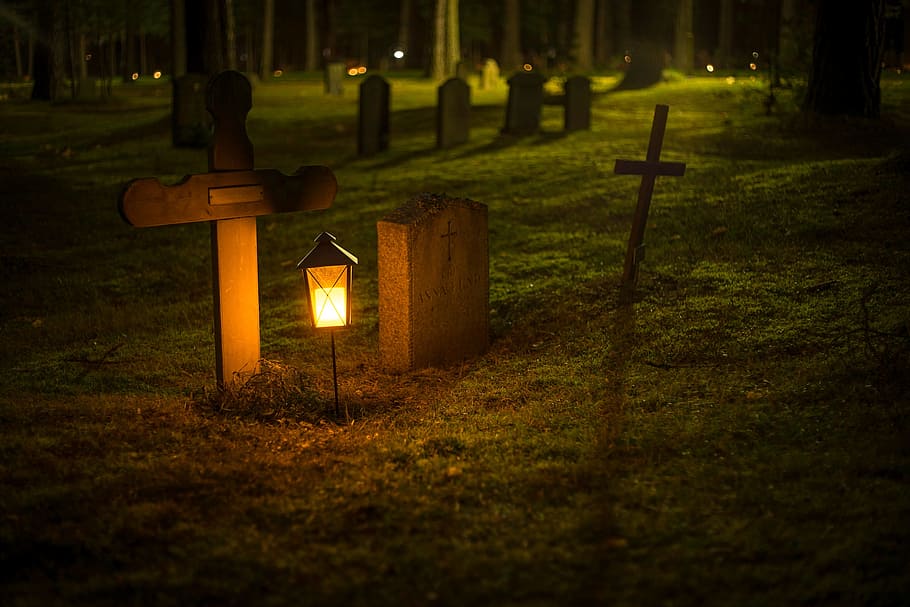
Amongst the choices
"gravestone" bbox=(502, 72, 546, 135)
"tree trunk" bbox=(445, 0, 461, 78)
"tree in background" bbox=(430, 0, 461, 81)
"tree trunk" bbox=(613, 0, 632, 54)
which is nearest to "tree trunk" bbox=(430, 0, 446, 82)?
"tree in background" bbox=(430, 0, 461, 81)

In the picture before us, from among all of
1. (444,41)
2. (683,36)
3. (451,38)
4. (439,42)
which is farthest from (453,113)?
(683,36)

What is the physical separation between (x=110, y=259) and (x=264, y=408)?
6953mm

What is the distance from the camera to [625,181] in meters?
14.1

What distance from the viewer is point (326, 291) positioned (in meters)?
6.42

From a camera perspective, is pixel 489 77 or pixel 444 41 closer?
pixel 489 77

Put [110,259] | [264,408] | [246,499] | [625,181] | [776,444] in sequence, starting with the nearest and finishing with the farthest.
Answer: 1. [246,499]
2. [776,444]
3. [264,408]
4. [110,259]
5. [625,181]

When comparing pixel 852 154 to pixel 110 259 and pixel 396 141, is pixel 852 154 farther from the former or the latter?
pixel 110 259

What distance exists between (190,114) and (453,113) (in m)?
5.55

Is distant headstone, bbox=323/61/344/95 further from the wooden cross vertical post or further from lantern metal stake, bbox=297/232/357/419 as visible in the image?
lantern metal stake, bbox=297/232/357/419

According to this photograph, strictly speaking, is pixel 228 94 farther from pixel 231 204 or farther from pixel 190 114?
pixel 190 114

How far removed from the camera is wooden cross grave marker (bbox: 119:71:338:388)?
6.16m

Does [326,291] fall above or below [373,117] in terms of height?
below

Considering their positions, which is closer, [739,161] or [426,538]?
[426,538]

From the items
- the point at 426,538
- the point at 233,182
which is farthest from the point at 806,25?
the point at 426,538
